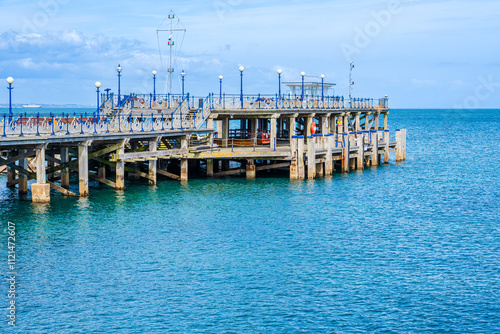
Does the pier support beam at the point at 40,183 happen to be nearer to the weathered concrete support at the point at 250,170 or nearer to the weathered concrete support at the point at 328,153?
the weathered concrete support at the point at 250,170

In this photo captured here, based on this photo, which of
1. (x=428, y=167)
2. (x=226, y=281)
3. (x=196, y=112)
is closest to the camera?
(x=226, y=281)

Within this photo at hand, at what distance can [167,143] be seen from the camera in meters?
51.3

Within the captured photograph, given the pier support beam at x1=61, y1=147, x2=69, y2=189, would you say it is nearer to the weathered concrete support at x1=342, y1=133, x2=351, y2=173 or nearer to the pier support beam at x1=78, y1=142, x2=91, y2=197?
the pier support beam at x1=78, y1=142, x2=91, y2=197

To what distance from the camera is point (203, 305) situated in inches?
927

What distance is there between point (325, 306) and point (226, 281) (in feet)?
13.8

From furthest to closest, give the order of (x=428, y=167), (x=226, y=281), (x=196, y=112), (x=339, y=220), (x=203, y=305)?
(x=428, y=167) → (x=196, y=112) → (x=339, y=220) → (x=226, y=281) → (x=203, y=305)

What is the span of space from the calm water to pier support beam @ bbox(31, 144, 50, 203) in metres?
0.70

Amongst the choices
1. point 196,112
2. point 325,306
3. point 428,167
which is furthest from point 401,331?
point 428,167

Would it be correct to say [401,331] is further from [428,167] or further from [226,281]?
[428,167]

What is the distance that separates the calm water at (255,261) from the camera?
2248cm

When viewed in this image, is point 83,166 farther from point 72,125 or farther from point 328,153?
point 328,153

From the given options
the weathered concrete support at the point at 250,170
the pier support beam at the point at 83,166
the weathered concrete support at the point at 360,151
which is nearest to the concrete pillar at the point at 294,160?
the weathered concrete support at the point at 250,170

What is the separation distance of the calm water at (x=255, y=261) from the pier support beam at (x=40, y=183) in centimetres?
70

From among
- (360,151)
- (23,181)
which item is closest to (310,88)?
(360,151)
